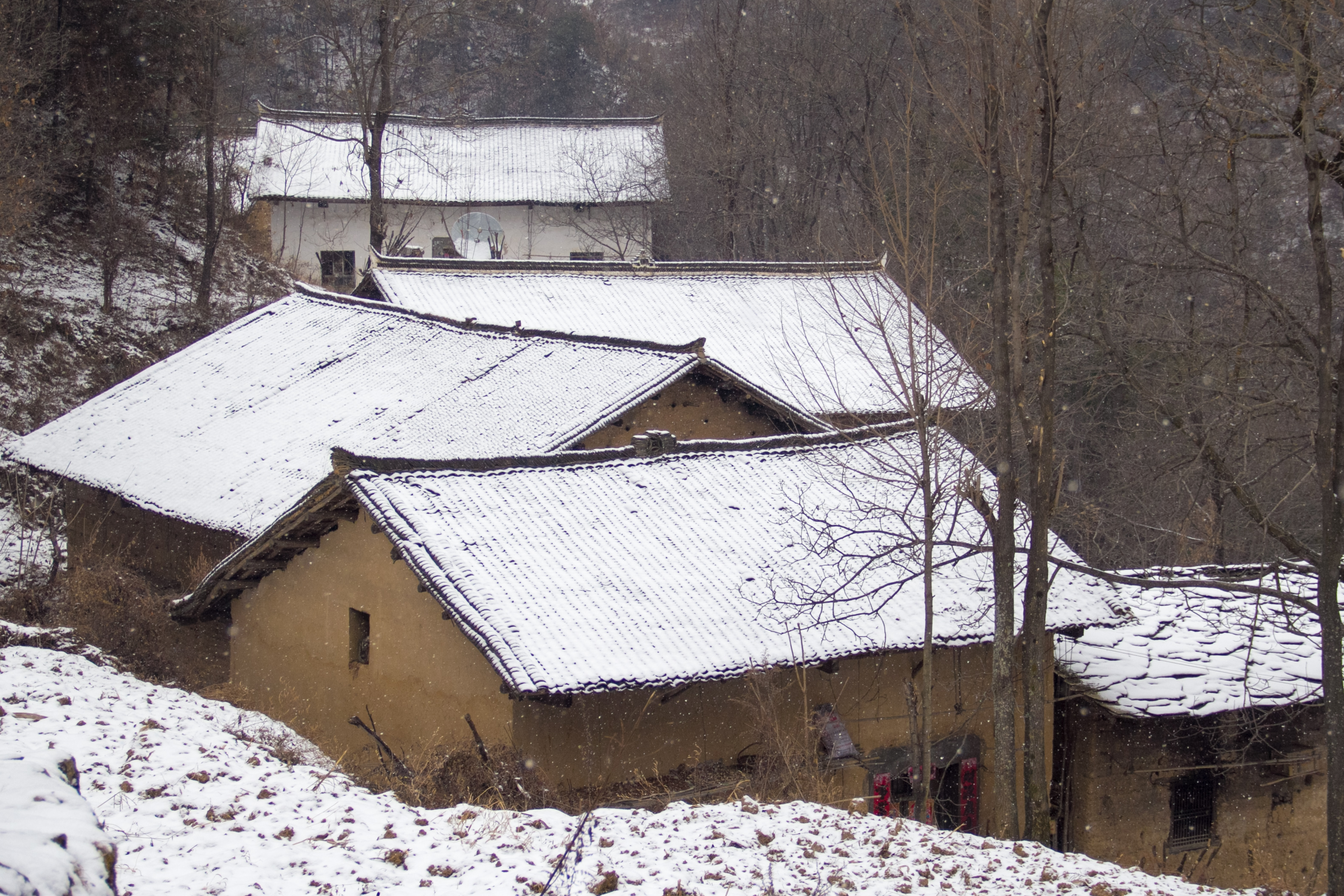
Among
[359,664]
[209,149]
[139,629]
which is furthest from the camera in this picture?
[209,149]

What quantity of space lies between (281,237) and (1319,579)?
35.5 metres

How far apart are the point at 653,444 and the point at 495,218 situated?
1201 inches

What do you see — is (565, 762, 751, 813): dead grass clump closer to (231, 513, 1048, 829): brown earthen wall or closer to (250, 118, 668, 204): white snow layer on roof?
(231, 513, 1048, 829): brown earthen wall

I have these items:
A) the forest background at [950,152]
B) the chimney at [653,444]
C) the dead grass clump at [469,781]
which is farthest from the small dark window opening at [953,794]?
the chimney at [653,444]

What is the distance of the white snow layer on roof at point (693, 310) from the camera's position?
2275 centimetres

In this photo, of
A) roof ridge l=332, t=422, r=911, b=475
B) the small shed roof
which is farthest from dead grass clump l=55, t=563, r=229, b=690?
roof ridge l=332, t=422, r=911, b=475

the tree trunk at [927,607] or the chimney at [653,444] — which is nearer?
the tree trunk at [927,607]

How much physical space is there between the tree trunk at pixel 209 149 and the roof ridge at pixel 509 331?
5.76m

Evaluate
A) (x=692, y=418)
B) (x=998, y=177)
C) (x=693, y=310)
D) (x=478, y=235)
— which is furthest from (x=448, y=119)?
(x=998, y=177)

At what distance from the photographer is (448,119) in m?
41.0

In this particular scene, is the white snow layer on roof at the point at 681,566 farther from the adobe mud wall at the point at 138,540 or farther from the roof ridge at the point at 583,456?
the adobe mud wall at the point at 138,540

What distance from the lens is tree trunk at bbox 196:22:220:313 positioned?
28078 millimetres

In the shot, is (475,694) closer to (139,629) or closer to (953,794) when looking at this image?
(139,629)

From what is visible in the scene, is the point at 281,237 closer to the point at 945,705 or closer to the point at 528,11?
the point at 528,11
